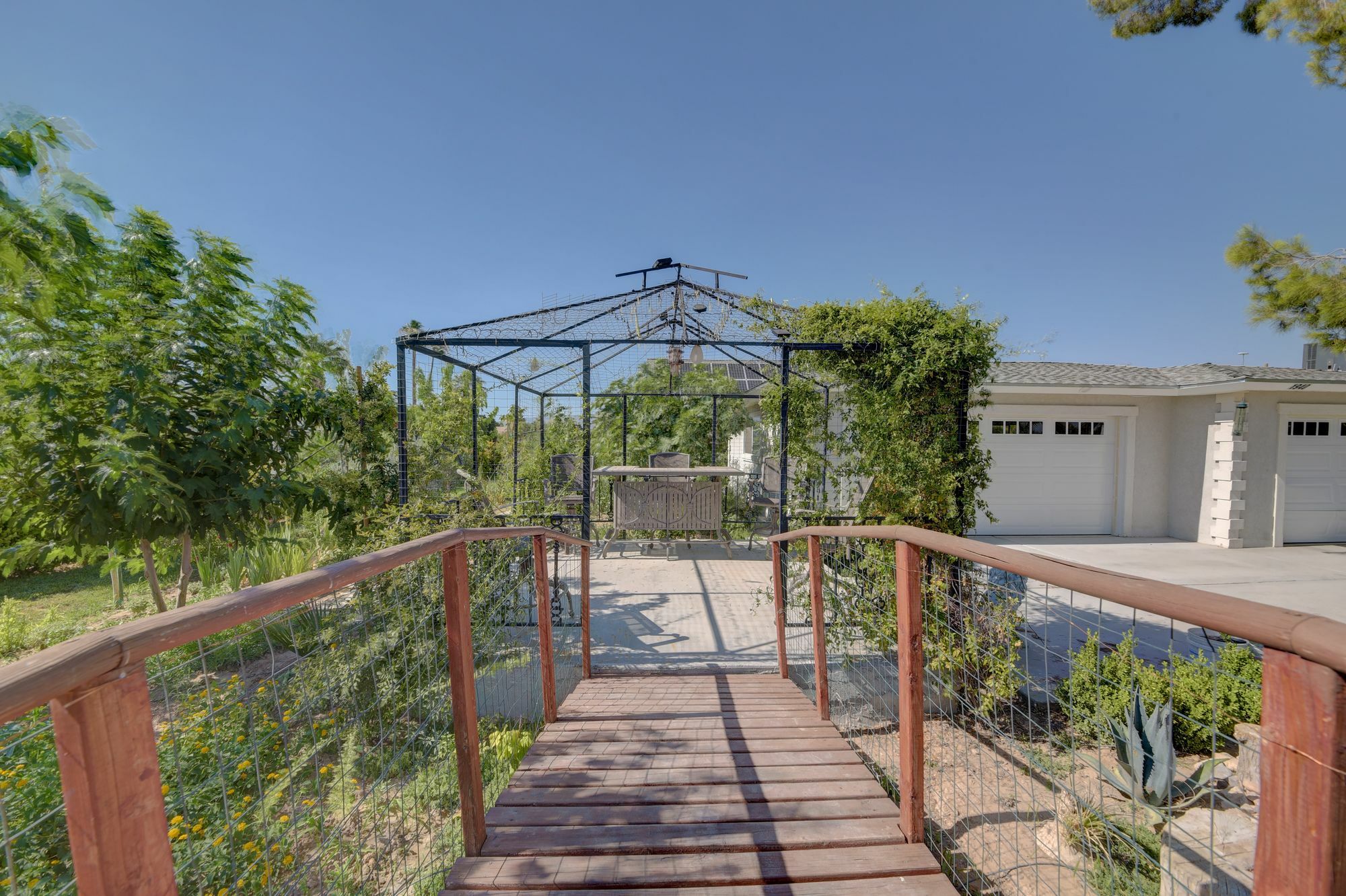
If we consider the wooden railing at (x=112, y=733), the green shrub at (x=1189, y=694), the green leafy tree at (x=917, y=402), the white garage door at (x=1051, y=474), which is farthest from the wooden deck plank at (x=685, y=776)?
the white garage door at (x=1051, y=474)

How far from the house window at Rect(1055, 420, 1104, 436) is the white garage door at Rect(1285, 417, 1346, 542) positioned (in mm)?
2507

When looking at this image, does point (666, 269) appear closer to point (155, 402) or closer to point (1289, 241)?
point (155, 402)

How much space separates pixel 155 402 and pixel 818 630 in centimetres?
493

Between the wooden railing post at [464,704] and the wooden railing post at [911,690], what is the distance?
4.66 ft

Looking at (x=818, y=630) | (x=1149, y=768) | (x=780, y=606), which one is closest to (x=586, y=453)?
(x=780, y=606)

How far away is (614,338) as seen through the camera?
18.5ft

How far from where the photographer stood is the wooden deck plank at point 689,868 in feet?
5.21

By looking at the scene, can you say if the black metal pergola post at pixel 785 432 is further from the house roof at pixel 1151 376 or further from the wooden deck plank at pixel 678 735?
the house roof at pixel 1151 376

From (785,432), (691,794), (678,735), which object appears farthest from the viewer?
(785,432)

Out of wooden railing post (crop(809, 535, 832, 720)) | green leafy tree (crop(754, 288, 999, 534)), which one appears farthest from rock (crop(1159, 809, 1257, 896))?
green leafy tree (crop(754, 288, 999, 534))

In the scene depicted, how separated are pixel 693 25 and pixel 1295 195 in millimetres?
10436

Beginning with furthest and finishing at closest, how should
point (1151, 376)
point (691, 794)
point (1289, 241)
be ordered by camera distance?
point (1151, 376), point (1289, 241), point (691, 794)

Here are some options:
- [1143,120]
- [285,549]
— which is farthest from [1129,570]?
[285,549]

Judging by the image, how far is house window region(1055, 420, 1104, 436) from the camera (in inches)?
365
